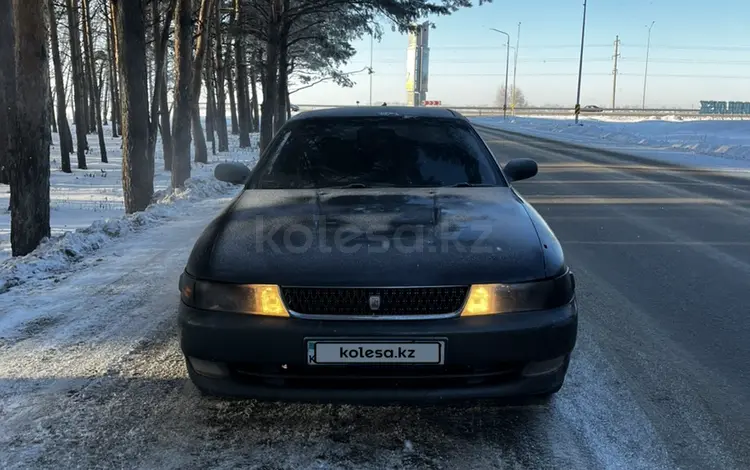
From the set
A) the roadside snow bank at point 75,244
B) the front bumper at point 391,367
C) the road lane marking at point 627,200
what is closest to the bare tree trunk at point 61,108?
the roadside snow bank at point 75,244

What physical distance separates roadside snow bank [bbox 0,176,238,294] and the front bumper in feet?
12.1

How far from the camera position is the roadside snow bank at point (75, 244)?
5852 mm

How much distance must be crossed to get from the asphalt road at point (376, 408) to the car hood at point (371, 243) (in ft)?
2.46

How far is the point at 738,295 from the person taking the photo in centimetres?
520

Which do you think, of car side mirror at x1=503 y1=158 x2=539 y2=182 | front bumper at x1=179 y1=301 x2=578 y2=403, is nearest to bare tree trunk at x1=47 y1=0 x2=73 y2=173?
car side mirror at x1=503 y1=158 x2=539 y2=182

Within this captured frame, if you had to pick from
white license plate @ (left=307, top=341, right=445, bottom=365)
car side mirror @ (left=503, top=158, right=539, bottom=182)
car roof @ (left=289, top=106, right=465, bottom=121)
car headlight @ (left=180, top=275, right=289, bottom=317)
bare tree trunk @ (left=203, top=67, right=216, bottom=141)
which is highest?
bare tree trunk @ (left=203, top=67, right=216, bottom=141)

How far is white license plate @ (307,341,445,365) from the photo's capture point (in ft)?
8.57

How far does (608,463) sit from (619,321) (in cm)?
209

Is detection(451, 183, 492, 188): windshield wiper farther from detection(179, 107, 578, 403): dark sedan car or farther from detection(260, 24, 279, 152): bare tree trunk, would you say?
detection(260, 24, 279, 152): bare tree trunk

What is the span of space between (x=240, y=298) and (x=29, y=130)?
6.57m

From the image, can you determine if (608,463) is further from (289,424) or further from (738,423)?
(289,424)

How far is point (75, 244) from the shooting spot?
22.7 ft

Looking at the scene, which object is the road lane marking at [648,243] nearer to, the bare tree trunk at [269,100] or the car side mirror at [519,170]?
the car side mirror at [519,170]

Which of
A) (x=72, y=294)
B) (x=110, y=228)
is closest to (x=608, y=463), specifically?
(x=72, y=294)
